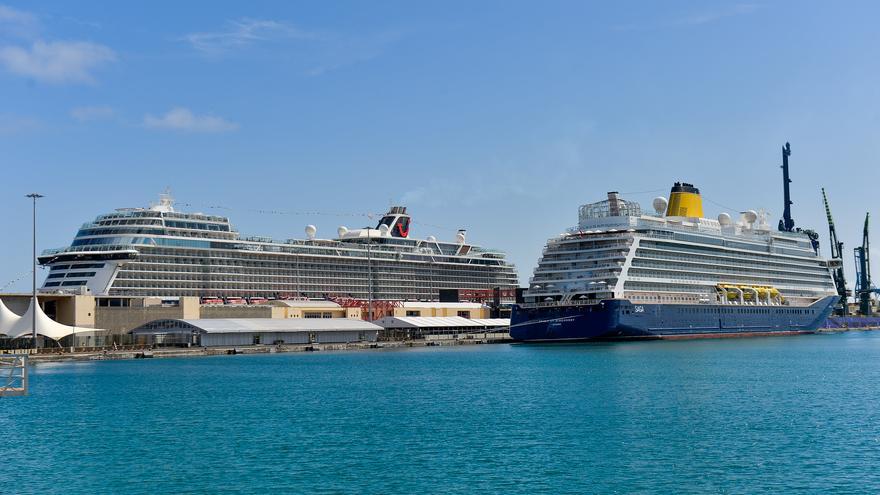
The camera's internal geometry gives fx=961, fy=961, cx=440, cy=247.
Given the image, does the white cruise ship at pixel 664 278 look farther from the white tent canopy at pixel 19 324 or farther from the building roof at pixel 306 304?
the white tent canopy at pixel 19 324

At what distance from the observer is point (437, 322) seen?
12838 centimetres

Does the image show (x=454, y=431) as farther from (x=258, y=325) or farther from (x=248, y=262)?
(x=248, y=262)

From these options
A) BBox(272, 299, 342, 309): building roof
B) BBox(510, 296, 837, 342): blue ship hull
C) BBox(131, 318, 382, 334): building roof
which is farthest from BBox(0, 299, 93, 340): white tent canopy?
BBox(510, 296, 837, 342): blue ship hull

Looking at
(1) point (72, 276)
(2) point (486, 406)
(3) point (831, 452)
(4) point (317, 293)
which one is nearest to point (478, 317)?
(4) point (317, 293)

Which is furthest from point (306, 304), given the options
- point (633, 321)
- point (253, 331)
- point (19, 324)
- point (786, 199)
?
point (786, 199)

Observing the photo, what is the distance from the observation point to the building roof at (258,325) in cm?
9975

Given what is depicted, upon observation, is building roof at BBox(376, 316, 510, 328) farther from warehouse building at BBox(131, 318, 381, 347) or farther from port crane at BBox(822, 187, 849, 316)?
port crane at BBox(822, 187, 849, 316)

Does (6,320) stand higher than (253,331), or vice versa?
(6,320)

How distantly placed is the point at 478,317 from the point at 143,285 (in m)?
52.1

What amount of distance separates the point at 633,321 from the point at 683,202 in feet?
→ 91.5

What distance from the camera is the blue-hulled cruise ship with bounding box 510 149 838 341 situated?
3873 inches

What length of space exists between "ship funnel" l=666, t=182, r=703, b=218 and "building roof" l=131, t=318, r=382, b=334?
39.4 metres

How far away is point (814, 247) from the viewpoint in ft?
458

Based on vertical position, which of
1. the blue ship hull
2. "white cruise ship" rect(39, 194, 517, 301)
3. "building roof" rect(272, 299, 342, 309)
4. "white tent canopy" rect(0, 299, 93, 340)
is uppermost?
"white cruise ship" rect(39, 194, 517, 301)
